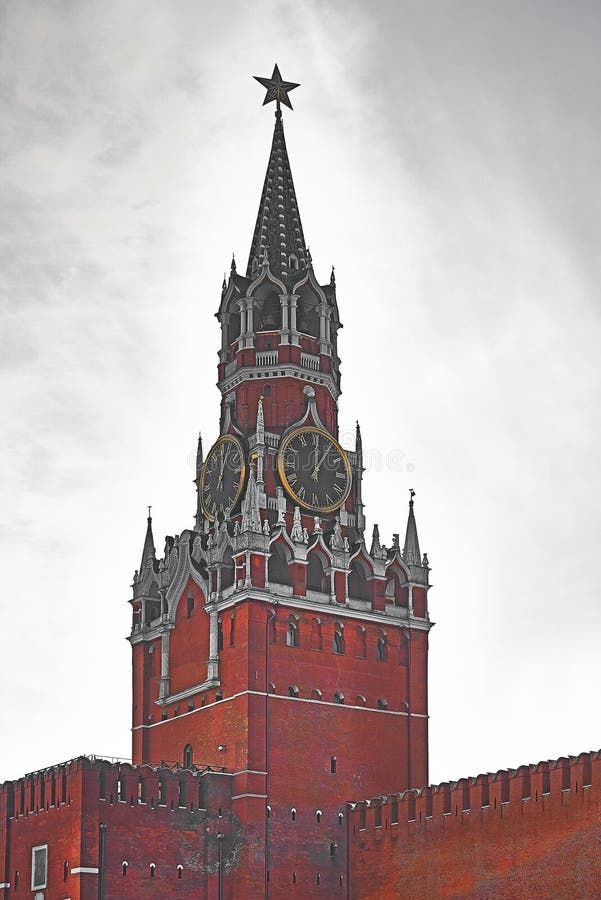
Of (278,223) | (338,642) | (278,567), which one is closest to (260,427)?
(278,567)

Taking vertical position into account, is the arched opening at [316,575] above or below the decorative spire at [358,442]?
below

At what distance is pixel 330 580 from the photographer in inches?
3115

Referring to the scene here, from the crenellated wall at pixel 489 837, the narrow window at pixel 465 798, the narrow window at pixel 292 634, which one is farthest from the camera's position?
the narrow window at pixel 292 634

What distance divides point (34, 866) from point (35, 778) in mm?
4053

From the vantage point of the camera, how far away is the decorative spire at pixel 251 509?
7769 centimetres

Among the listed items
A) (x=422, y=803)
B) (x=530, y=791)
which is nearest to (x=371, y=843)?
(x=422, y=803)

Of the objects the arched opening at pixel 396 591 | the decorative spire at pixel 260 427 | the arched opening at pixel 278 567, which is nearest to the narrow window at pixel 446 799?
the arched opening at pixel 278 567

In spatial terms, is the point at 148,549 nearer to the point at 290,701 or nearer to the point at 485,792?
the point at 290,701

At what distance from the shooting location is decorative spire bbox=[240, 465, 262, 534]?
77.7m

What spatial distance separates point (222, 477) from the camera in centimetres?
8325

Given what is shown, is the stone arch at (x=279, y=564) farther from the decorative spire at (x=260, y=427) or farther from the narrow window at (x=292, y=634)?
the decorative spire at (x=260, y=427)

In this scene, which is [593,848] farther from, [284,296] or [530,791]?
[284,296]

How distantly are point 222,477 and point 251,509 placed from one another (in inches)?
210

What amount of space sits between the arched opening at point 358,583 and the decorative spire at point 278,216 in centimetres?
1705
